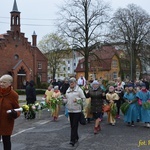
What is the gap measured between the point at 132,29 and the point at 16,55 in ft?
68.5

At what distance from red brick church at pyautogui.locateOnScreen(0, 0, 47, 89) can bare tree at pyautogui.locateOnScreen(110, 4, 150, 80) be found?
55.7 feet

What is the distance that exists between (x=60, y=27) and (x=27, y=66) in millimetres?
17377

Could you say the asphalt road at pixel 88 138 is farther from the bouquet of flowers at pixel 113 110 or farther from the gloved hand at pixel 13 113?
the gloved hand at pixel 13 113

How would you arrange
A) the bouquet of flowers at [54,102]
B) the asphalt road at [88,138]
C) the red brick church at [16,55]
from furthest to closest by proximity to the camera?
1. the red brick church at [16,55]
2. the bouquet of flowers at [54,102]
3. the asphalt road at [88,138]

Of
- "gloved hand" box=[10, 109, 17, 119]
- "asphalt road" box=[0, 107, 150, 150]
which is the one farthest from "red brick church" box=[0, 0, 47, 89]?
"gloved hand" box=[10, 109, 17, 119]

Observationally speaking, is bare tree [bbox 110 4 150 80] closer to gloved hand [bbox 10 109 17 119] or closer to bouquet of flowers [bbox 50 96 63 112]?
bouquet of flowers [bbox 50 96 63 112]

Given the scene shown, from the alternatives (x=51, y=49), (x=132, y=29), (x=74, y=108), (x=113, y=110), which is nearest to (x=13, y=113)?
(x=74, y=108)

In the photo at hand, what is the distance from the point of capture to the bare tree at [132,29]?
162ft

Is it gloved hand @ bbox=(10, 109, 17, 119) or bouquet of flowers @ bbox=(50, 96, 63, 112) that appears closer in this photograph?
gloved hand @ bbox=(10, 109, 17, 119)

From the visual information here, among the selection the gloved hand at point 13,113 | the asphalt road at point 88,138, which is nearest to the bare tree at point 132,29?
the asphalt road at point 88,138

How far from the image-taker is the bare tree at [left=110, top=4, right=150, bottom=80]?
162 feet

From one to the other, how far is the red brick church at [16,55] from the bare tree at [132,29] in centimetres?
1698

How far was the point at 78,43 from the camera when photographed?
41031 millimetres

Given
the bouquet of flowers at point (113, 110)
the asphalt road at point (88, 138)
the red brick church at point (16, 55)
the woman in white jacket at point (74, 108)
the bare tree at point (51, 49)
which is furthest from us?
the bare tree at point (51, 49)
